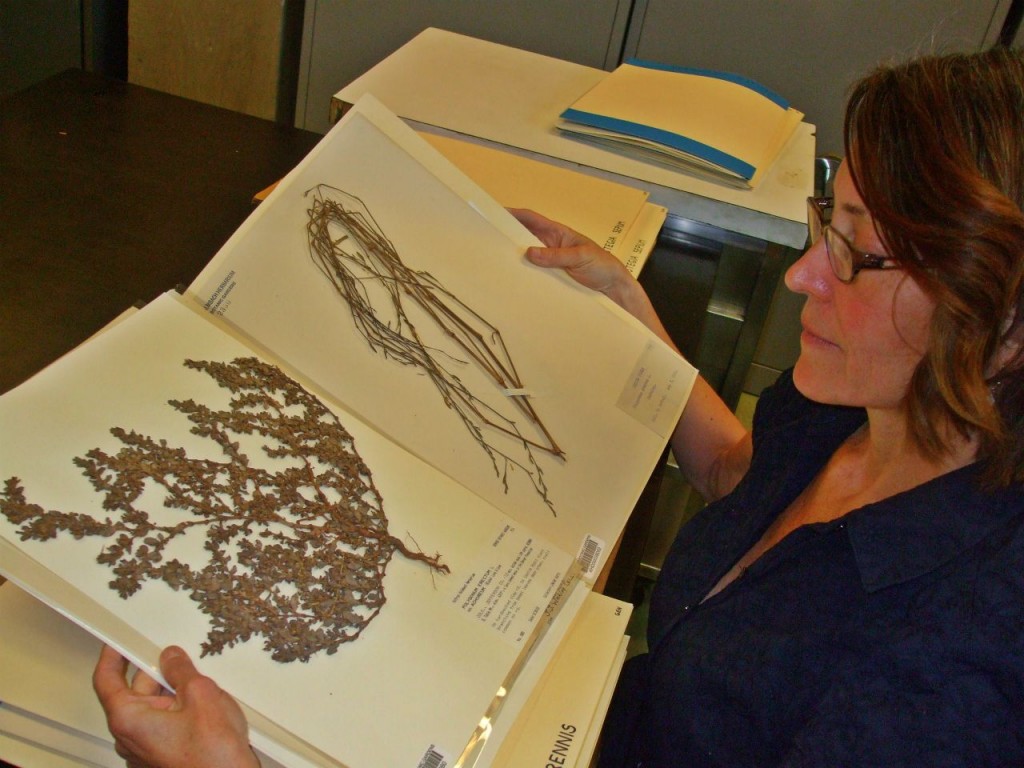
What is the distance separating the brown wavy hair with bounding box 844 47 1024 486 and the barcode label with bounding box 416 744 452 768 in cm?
47

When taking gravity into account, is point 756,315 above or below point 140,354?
above

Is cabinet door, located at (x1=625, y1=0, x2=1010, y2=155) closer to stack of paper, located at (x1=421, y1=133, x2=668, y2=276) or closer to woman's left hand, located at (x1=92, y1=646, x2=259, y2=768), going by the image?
stack of paper, located at (x1=421, y1=133, x2=668, y2=276)

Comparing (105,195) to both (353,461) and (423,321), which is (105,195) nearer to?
(423,321)

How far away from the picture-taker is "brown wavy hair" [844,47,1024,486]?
2.44 ft

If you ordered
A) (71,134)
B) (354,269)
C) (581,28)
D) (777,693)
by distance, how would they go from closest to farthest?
(777,693) → (354,269) → (71,134) → (581,28)

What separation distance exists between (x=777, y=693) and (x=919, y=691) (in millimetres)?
133

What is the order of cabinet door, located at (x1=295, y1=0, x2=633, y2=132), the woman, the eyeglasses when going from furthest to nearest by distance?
cabinet door, located at (x1=295, y1=0, x2=633, y2=132) → the eyeglasses → the woman

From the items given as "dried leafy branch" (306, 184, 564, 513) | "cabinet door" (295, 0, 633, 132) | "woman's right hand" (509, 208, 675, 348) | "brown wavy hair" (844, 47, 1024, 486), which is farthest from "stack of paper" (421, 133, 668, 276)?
"cabinet door" (295, 0, 633, 132)

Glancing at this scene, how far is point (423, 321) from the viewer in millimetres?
969

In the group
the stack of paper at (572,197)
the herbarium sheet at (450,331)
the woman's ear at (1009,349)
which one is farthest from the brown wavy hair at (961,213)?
the stack of paper at (572,197)

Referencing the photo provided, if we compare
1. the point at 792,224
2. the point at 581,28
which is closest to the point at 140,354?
the point at 792,224

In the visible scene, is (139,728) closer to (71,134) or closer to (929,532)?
(929,532)

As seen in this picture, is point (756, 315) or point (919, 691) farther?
point (756, 315)

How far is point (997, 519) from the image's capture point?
31.7 inches
